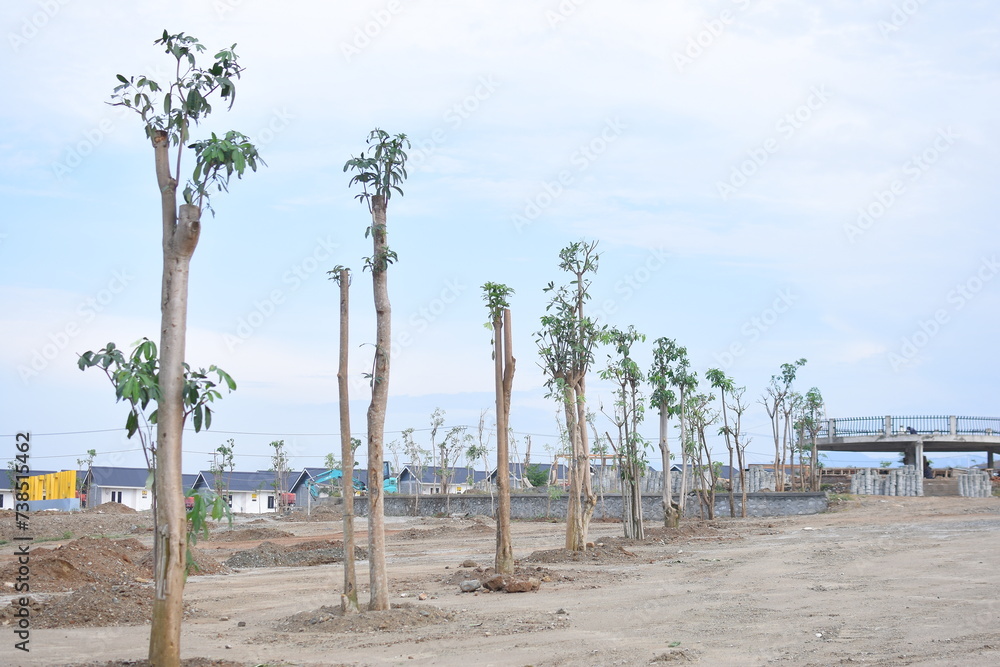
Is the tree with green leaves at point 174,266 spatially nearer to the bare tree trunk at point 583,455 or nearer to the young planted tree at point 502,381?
the young planted tree at point 502,381

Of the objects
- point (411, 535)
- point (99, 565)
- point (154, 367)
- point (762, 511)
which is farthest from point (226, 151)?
point (762, 511)

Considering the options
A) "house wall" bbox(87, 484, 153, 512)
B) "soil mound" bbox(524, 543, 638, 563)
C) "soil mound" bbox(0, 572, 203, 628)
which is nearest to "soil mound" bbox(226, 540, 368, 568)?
"soil mound" bbox(524, 543, 638, 563)

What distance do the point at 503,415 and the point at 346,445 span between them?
12.9ft

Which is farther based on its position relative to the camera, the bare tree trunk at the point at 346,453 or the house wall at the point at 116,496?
the house wall at the point at 116,496

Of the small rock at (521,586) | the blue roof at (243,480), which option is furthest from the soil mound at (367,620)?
the blue roof at (243,480)

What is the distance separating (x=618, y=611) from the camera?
11.0 meters

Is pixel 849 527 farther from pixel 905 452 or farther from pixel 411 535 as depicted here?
pixel 905 452

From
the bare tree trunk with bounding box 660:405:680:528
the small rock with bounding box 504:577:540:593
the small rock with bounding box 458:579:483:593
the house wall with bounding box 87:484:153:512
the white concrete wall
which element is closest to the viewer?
the small rock with bounding box 504:577:540:593

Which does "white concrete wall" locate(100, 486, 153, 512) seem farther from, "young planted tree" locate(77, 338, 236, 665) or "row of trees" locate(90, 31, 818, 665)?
"young planted tree" locate(77, 338, 236, 665)

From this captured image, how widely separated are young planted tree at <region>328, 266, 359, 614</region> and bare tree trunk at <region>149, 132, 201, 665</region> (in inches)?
129

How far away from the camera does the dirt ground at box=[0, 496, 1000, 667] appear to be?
8.38 m

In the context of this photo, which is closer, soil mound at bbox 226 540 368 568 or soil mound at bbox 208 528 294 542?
soil mound at bbox 226 540 368 568

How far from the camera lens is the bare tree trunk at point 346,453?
32.4 feet

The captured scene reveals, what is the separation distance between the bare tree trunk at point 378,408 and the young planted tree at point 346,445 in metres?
0.23
